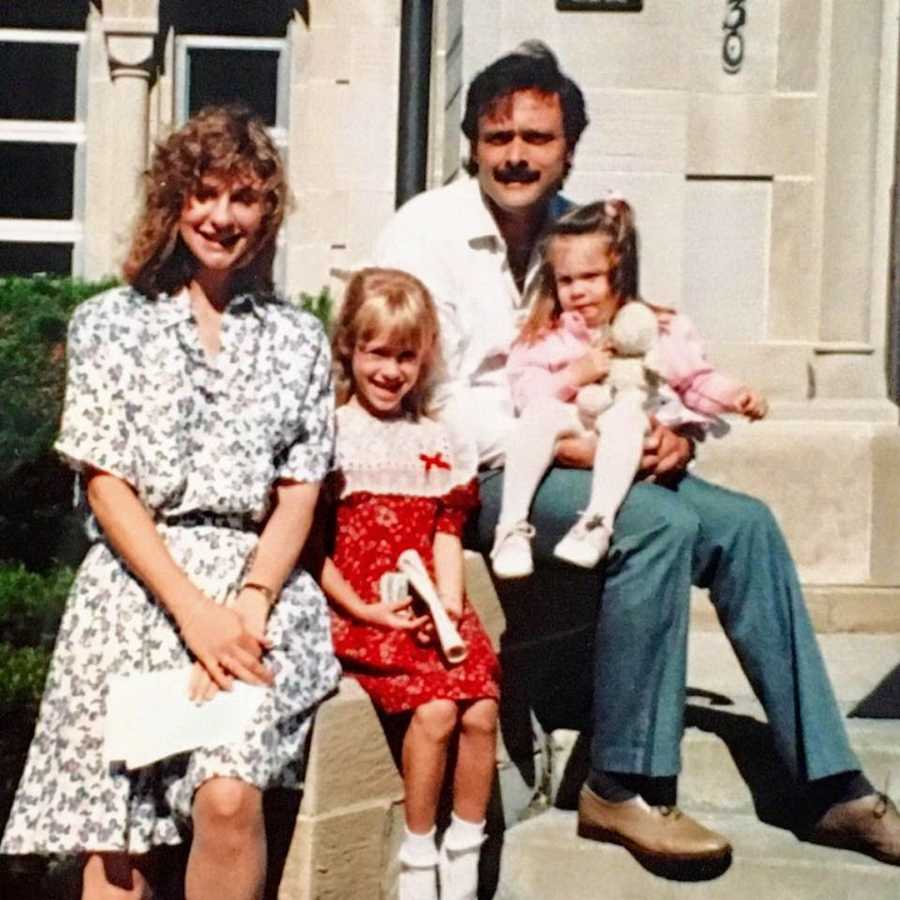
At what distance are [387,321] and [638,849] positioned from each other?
1276 millimetres

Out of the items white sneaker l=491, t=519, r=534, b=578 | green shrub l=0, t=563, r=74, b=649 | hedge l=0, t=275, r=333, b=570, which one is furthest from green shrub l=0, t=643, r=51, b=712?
white sneaker l=491, t=519, r=534, b=578

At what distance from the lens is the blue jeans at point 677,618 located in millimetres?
4000

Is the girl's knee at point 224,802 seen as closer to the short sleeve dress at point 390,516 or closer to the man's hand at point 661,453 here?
the short sleeve dress at point 390,516

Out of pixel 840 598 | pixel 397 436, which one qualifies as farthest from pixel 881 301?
pixel 397 436

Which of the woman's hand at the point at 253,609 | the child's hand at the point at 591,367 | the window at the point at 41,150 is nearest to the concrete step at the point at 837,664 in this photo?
the child's hand at the point at 591,367

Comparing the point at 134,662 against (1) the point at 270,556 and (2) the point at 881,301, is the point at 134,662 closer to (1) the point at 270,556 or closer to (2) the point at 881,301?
(1) the point at 270,556

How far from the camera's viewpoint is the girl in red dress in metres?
3.89

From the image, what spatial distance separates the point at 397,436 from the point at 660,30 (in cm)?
261

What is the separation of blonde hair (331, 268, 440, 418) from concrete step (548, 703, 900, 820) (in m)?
0.95

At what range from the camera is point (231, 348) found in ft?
12.3

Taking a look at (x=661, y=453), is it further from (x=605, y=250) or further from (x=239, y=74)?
(x=239, y=74)

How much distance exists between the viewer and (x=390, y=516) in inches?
160

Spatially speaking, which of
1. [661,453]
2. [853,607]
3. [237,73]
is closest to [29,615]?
[661,453]

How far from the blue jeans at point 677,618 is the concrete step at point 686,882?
0.19m
